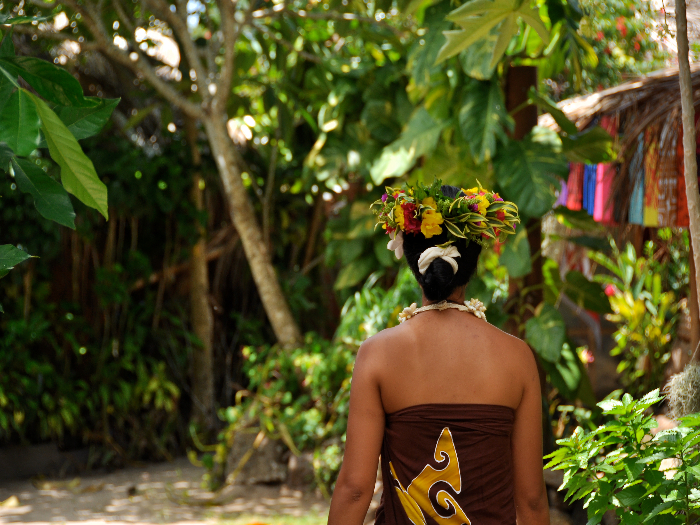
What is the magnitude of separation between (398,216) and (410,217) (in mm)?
31

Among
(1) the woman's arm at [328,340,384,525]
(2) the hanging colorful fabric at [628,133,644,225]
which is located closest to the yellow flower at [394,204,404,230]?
(1) the woman's arm at [328,340,384,525]

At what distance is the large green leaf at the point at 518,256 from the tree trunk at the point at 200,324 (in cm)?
298

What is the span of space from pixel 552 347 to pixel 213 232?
3.57m

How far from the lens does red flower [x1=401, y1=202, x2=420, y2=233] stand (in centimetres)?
145

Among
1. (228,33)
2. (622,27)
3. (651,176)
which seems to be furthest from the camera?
(622,27)

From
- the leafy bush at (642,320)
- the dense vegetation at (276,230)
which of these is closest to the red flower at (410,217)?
the dense vegetation at (276,230)

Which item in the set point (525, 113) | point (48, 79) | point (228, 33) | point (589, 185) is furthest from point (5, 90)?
point (589, 185)

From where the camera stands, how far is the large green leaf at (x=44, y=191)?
131cm

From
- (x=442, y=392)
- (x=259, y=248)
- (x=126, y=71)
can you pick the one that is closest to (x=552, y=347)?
(x=442, y=392)

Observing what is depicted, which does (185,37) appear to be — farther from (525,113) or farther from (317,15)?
(525,113)

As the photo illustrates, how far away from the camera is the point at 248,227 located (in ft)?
14.4

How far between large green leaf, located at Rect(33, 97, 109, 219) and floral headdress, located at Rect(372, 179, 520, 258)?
25.0 inches

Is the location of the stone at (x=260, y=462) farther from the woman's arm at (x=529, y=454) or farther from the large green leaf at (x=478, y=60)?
the woman's arm at (x=529, y=454)

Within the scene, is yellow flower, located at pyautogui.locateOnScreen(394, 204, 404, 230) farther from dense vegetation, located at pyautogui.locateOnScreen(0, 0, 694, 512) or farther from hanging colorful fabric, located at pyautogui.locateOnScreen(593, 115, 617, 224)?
hanging colorful fabric, located at pyautogui.locateOnScreen(593, 115, 617, 224)
